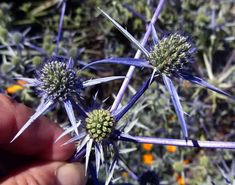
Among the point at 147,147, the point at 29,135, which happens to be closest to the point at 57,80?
the point at 29,135

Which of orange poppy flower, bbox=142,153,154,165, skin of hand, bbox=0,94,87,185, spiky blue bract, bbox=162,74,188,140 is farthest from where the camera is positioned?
orange poppy flower, bbox=142,153,154,165

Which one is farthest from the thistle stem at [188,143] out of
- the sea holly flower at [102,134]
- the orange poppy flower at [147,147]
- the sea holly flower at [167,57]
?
the orange poppy flower at [147,147]

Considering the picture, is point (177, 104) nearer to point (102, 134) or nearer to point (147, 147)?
point (102, 134)

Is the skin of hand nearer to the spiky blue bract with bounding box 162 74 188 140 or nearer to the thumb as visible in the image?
the thumb

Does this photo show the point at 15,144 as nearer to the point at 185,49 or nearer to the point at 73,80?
the point at 73,80

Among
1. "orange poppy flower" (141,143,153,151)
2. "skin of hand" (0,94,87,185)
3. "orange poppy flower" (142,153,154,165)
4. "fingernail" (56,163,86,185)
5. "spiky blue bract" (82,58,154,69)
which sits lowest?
"orange poppy flower" (142,153,154,165)

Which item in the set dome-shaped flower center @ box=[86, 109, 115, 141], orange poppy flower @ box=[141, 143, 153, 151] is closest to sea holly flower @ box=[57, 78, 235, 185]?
dome-shaped flower center @ box=[86, 109, 115, 141]
